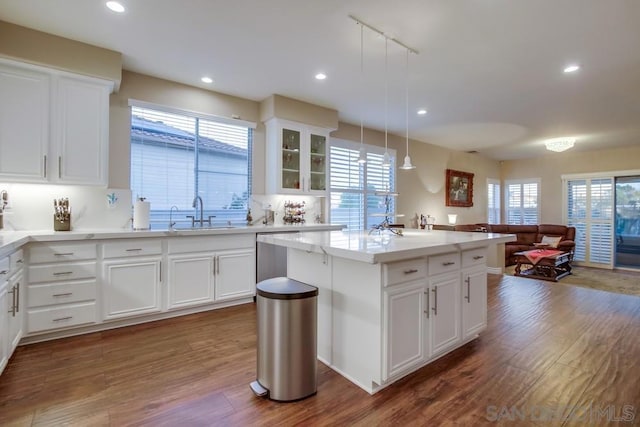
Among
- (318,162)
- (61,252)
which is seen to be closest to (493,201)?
(318,162)

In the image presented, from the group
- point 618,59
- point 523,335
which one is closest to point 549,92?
point 618,59

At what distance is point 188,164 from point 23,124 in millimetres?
1562

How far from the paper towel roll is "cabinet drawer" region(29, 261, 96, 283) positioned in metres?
0.67

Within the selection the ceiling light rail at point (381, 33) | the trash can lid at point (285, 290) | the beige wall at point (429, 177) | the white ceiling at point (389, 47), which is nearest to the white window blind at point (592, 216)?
the beige wall at point (429, 177)

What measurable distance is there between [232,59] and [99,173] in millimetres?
1762

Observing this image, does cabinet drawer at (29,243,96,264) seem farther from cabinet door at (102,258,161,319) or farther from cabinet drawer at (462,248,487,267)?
cabinet drawer at (462,248,487,267)

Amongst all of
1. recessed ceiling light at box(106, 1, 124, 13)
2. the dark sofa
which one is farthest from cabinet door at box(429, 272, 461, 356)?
the dark sofa

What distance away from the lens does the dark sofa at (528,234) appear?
679 centimetres

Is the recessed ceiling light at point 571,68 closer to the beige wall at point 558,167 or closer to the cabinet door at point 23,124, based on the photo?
the cabinet door at point 23,124

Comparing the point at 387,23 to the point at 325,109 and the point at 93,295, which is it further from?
the point at 93,295

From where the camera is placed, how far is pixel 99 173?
3174 mm

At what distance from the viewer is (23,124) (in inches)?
111

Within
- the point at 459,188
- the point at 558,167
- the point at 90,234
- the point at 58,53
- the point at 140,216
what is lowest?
the point at 90,234

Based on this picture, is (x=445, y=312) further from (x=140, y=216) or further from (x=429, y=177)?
(x=429, y=177)
